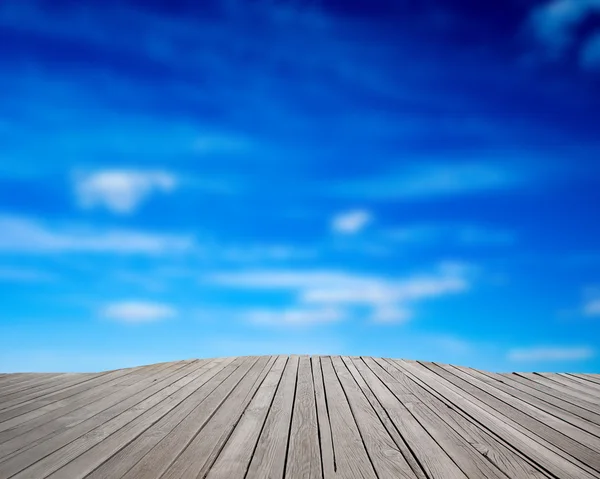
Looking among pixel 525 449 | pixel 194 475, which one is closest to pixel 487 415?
→ pixel 525 449

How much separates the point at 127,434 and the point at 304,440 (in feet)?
2.94

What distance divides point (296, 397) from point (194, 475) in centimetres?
144

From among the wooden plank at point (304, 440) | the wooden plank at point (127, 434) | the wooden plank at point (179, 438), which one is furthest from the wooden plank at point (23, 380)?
the wooden plank at point (304, 440)

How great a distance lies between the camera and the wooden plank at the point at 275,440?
5.66ft

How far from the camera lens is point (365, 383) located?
11.9 ft

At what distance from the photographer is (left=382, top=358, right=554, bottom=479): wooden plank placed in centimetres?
177

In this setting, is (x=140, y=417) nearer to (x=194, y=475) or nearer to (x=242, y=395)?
(x=242, y=395)

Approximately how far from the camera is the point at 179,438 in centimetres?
213

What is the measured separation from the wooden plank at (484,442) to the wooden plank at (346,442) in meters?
0.46

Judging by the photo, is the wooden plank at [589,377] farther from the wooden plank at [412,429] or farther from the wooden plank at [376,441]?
the wooden plank at [376,441]

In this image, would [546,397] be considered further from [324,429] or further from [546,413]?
[324,429]

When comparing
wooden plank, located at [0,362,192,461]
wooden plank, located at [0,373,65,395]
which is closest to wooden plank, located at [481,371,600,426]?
wooden plank, located at [0,362,192,461]

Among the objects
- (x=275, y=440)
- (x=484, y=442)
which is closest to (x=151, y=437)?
(x=275, y=440)

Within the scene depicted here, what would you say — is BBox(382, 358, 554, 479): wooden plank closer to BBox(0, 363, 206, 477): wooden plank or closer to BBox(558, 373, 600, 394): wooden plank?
BBox(558, 373, 600, 394): wooden plank
